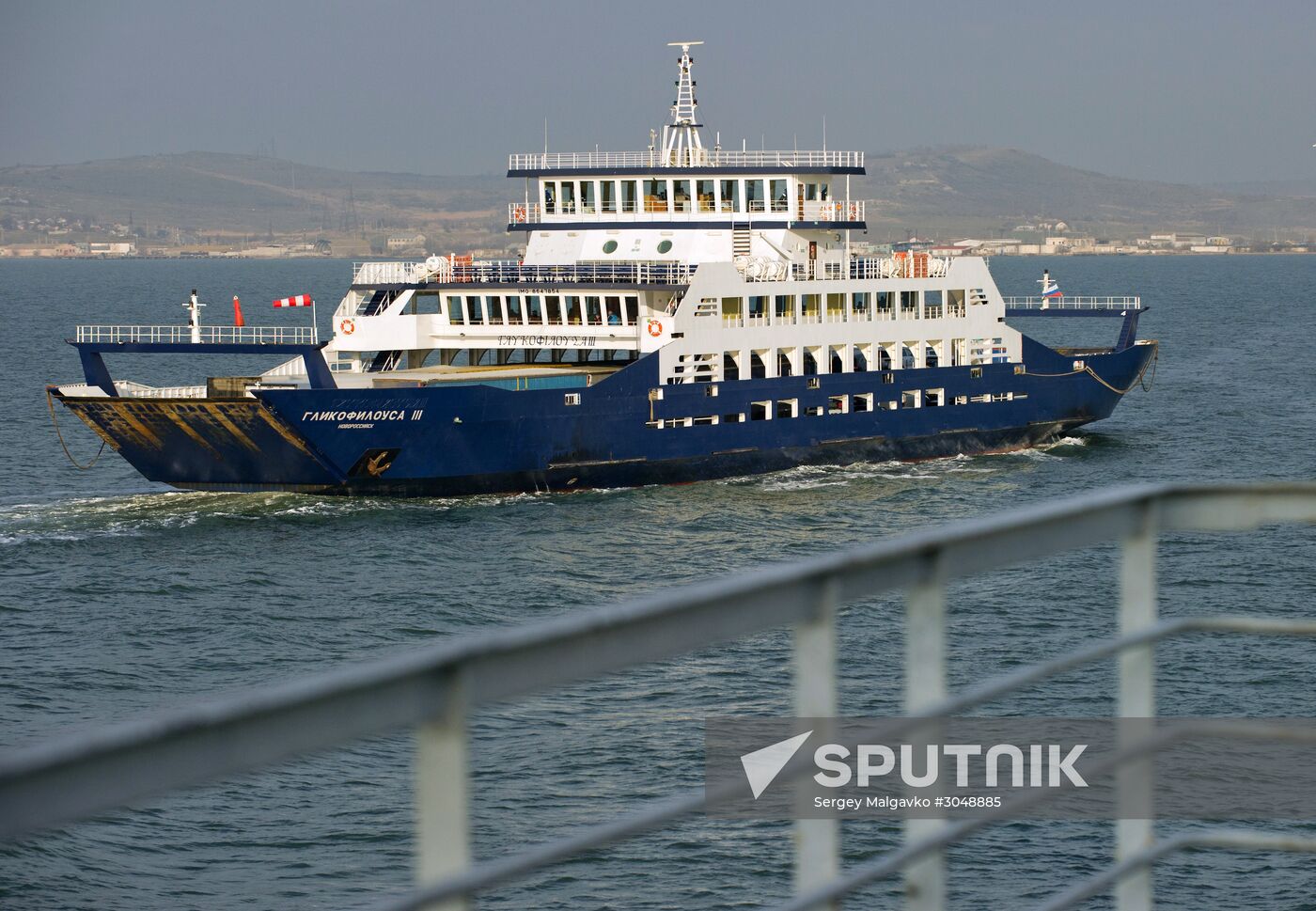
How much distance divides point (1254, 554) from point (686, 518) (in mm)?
9362

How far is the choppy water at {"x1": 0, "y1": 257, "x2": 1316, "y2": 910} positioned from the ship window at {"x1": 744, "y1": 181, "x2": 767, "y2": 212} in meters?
6.36

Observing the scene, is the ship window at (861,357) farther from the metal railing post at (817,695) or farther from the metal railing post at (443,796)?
the metal railing post at (443,796)

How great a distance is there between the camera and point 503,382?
1328 inches

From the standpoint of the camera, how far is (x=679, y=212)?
39.3 m

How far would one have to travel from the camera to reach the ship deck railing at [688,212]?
128 ft

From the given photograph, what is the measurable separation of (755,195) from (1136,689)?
3561cm

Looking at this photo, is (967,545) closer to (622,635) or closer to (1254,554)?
(622,635)

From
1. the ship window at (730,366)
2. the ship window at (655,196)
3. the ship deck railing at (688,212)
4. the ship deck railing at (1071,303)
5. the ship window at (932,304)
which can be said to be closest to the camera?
the ship window at (730,366)

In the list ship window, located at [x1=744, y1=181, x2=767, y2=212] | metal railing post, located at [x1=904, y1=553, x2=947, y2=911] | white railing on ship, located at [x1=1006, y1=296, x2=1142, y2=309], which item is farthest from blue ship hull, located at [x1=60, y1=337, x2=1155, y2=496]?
metal railing post, located at [x1=904, y1=553, x2=947, y2=911]

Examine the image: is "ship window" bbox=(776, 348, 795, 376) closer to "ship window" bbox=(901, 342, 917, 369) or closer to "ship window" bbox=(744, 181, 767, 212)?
"ship window" bbox=(901, 342, 917, 369)

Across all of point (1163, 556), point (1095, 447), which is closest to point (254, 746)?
point (1163, 556)

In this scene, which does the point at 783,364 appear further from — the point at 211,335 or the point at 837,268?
the point at 211,335

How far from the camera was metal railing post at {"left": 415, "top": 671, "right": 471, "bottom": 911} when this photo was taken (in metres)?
2.72

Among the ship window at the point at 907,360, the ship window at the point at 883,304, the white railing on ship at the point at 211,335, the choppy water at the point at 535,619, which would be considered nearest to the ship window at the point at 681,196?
the ship window at the point at 883,304
